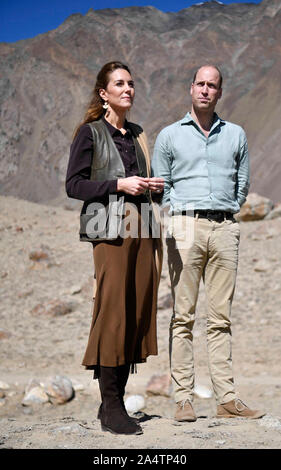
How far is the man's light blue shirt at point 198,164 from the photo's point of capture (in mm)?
3234

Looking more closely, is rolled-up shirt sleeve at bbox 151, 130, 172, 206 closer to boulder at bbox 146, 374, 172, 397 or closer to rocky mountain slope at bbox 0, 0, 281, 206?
boulder at bbox 146, 374, 172, 397

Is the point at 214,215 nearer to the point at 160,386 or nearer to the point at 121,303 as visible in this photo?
the point at 121,303

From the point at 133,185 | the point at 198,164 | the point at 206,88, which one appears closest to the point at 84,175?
the point at 133,185

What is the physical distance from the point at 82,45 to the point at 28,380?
35052 mm

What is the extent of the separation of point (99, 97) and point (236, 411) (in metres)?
1.77

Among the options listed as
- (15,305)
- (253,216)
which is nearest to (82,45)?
(253,216)

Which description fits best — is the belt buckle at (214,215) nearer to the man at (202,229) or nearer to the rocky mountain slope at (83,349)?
the man at (202,229)

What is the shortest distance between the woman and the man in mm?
283

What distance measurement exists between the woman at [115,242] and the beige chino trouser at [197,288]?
0.26 m

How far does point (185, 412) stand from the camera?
125 inches

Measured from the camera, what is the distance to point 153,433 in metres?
2.89

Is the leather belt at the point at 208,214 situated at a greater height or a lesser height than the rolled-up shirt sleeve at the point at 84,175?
lesser

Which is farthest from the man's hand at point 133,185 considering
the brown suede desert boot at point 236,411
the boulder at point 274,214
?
the boulder at point 274,214

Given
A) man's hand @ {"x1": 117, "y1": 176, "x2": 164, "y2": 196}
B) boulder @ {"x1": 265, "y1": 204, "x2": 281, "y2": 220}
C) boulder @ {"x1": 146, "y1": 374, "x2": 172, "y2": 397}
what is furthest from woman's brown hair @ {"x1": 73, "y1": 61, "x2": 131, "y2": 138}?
boulder @ {"x1": 265, "y1": 204, "x2": 281, "y2": 220}
